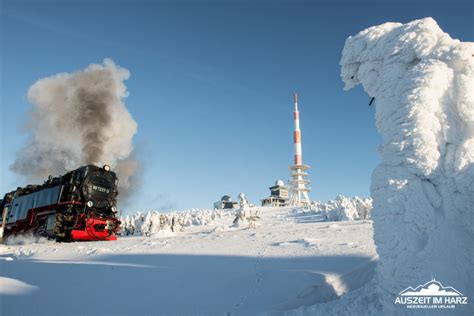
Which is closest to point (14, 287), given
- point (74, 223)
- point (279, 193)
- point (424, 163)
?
point (424, 163)

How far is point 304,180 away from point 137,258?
223 ft

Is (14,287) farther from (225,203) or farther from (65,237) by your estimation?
(225,203)

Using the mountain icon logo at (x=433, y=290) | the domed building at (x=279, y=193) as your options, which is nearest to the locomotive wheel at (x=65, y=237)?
the mountain icon logo at (x=433, y=290)

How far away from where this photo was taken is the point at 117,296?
21.4 ft

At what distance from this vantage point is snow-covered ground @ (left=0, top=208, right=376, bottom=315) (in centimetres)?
598

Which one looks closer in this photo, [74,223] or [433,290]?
[433,290]

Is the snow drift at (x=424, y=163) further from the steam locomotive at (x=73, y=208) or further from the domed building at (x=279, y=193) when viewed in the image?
the domed building at (x=279, y=193)

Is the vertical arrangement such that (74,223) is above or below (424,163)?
below

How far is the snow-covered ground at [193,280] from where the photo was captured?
5.98 metres

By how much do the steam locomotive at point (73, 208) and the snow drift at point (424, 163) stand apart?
16.5 m

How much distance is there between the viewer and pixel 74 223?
17.8m

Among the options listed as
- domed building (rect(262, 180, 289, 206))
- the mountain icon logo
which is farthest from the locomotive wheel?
domed building (rect(262, 180, 289, 206))

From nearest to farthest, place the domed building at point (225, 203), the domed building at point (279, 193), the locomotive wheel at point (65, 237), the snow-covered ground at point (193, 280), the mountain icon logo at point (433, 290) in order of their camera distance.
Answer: the mountain icon logo at point (433, 290) < the snow-covered ground at point (193, 280) < the locomotive wheel at point (65, 237) < the domed building at point (225, 203) < the domed building at point (279, 193)

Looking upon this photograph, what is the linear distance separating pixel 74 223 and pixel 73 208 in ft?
2.76
